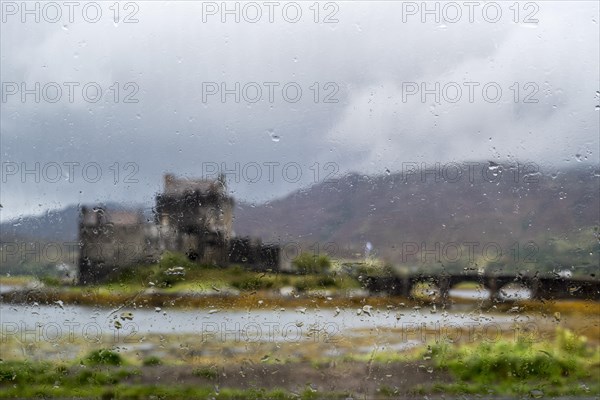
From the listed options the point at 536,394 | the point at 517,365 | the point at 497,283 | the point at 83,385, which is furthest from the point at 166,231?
the point at 536,394

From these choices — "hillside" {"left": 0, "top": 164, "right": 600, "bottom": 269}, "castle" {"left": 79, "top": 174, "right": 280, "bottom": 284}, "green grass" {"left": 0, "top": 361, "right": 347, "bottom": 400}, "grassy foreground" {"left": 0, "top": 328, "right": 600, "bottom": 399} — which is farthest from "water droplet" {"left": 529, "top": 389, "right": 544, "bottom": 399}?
"castle" {"left": 79, "top": 174, "right": 280, "bottom": 284}

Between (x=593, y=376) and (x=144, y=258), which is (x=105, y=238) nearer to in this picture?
(x=144, y=258)

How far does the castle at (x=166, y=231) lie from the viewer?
2330mm

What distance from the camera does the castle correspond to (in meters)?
2.33

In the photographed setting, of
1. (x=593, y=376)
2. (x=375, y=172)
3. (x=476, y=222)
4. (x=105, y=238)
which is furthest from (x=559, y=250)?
(x=105, y=238)

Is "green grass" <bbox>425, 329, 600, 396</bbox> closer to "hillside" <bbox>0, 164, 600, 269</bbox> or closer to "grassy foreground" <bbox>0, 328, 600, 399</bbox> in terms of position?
"grassy foreground" <bbox>0, 328, 600, 399</bbox>

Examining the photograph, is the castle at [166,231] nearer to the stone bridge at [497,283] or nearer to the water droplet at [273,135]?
the water droplet at [273,135]

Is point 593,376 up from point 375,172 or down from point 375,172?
down

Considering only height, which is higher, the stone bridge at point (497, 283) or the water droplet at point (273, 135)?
the water droplet at point (273, 135)

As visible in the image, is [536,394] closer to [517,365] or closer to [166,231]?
[517,365]

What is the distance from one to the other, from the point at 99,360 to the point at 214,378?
0.46 metres

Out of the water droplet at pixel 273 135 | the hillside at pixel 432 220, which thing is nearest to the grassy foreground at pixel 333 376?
the hillside at pixel 432 220

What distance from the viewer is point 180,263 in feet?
7.63

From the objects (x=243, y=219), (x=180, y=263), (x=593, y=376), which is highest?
(x=243, y=219)
